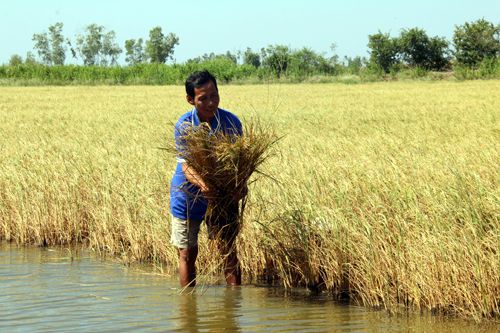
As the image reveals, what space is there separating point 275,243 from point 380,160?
342 centimetres

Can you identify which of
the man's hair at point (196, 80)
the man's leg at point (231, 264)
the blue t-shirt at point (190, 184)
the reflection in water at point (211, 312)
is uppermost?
the man's hair at point (196, 80)

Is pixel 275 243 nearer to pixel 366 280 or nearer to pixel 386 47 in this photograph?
pixel 366 280

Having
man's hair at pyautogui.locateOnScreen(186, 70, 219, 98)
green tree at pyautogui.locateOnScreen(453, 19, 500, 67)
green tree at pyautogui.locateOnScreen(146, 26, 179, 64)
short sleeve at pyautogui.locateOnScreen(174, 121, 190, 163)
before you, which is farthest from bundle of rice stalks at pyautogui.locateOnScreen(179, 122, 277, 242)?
green tree at pyautogui.locateOnScreen(146, 26, 179, 64)

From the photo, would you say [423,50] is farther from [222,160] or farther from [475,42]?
[222,160]

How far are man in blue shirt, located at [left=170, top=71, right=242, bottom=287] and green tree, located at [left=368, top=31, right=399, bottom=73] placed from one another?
66621mm

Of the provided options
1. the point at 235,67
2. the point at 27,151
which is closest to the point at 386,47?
the point at 235,67

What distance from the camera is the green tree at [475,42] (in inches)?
2704

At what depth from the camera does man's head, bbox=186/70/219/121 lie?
5371 millimetres

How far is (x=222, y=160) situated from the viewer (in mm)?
5402

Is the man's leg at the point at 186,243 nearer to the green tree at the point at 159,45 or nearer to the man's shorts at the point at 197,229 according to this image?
the man's shorts at the point at 197,229

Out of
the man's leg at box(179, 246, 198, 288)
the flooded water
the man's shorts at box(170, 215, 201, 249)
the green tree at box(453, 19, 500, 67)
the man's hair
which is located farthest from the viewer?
the green tree at box(453, 19, 500, 67)

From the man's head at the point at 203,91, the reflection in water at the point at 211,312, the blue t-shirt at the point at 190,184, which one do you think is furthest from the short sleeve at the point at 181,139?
the reflection in water at the point at 211,312

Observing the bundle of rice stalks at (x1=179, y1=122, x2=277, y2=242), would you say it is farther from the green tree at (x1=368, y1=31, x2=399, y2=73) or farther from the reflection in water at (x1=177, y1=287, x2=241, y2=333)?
the green tree at (x1=368, y1=31, x2=399, y2=73)

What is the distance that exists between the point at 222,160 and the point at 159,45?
124 m
